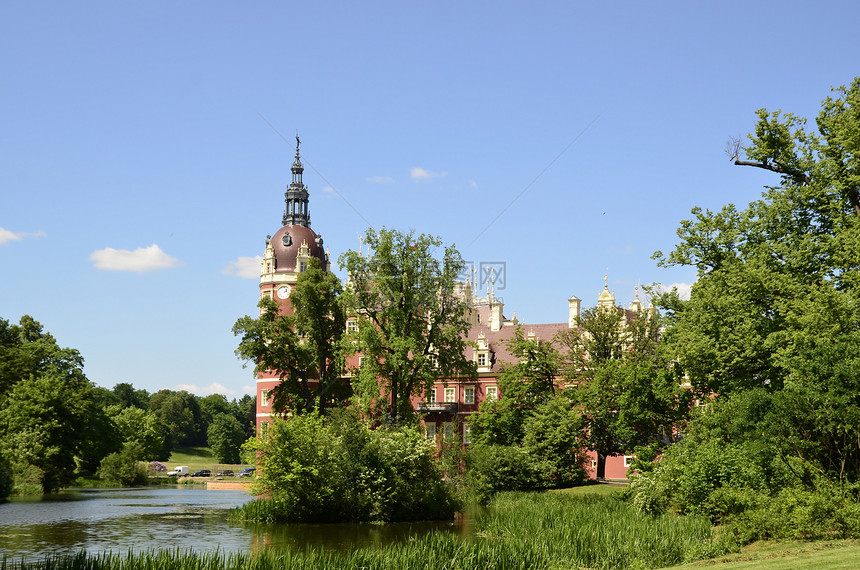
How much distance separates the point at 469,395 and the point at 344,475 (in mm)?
30971

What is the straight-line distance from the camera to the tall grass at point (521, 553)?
56.7 feet

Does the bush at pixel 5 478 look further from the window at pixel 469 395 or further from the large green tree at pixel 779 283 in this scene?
the large green tree at pixel 779 283

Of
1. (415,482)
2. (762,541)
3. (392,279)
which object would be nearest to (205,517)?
(415,482)

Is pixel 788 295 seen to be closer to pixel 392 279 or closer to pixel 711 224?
pixel 711 224

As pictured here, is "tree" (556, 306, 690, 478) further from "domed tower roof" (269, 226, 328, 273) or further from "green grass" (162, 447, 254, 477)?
"green grass" (162, 447, 254, 477)

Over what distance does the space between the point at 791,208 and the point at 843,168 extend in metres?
Answer: 2.43

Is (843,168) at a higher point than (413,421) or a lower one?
higher

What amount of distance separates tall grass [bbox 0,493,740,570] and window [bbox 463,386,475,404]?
3808 cm

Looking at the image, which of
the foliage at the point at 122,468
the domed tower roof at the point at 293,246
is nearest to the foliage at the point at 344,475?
the foliage at the point at 122,468

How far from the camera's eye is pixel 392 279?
4772 centimetres

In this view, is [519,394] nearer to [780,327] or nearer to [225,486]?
[780,327]

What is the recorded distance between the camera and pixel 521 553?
21078 mm

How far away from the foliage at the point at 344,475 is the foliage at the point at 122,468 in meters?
37.7

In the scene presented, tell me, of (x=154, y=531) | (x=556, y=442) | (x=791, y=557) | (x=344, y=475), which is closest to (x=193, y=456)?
(x=556, y=442)
